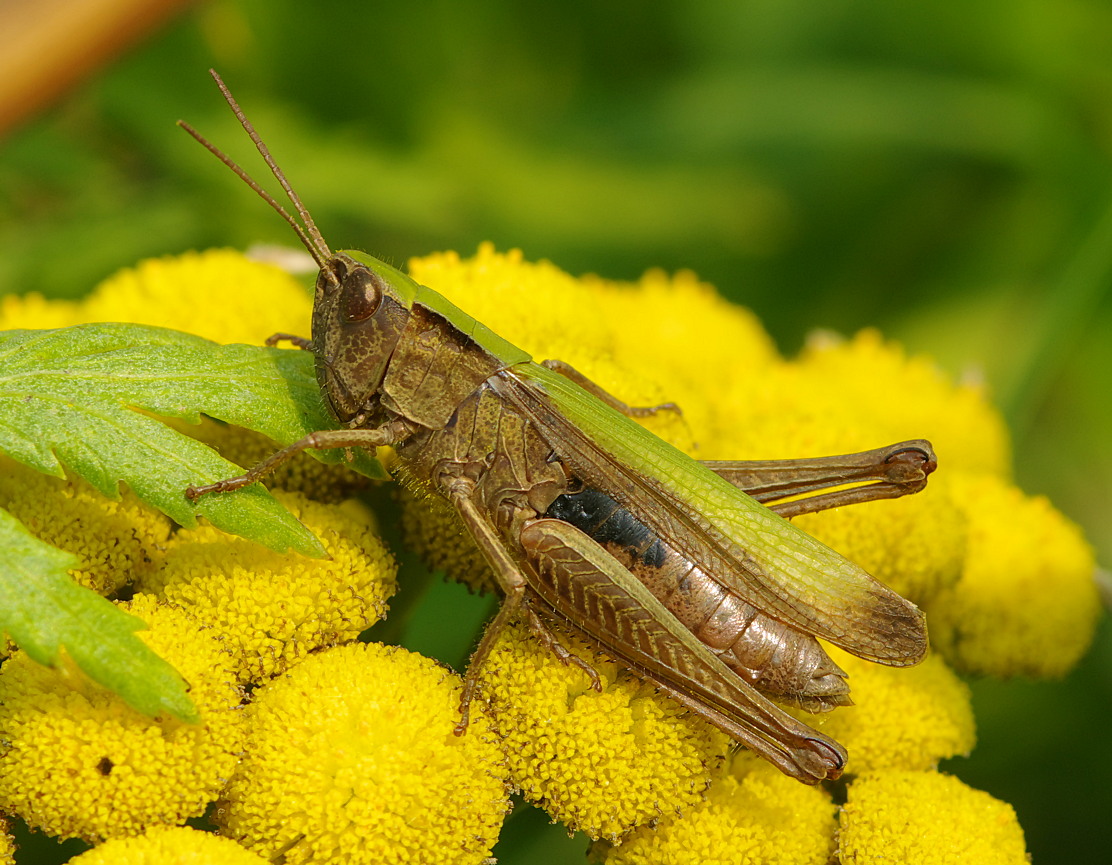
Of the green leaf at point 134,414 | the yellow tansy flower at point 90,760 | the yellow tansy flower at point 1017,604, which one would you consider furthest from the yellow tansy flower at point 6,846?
the yellow tansy flower at point 1017,604

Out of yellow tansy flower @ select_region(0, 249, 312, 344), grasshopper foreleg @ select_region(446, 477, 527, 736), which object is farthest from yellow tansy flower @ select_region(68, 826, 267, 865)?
yellow tansy flower @ select_region(0, 249, 312, 344)

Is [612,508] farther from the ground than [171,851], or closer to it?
farther from the ground

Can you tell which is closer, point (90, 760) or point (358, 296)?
point (90, 760)

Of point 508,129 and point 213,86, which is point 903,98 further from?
point 213,86

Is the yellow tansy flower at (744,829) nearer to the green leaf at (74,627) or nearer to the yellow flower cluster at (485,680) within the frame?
the yellow flower cluster at (485,680)

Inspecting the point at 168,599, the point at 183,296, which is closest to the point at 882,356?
the point at 183,296

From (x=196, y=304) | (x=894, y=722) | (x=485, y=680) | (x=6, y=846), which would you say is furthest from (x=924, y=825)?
(x=196, y=304)

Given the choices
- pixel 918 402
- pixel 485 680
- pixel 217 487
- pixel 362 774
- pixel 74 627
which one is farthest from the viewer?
pixel 918 402

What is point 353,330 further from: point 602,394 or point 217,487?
point 602,394
